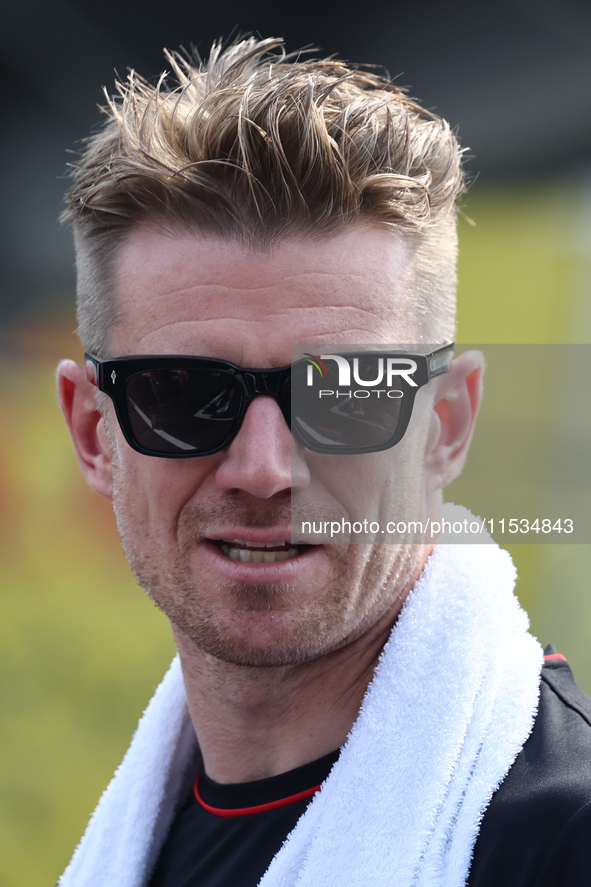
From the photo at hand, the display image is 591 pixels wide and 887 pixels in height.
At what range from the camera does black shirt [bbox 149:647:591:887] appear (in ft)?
2.99

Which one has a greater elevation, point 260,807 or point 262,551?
point 262,551

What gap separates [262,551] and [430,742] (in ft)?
1.41

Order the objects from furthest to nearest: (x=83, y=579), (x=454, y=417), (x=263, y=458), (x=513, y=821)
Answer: (x=83, y=579)
(x=454, y=417)
(x=263, y=458)
(x=513, y=821)

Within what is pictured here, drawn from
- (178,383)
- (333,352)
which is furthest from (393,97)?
(178,383)

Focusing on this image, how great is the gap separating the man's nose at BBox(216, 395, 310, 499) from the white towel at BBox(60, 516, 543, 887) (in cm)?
36

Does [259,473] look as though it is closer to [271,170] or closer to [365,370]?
[365,370]

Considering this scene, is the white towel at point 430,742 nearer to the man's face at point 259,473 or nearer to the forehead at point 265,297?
the man's face at point 259,473

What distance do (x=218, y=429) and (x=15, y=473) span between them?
4928 mm

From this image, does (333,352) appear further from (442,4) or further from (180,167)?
(442,4)

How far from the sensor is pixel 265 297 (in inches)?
50.7

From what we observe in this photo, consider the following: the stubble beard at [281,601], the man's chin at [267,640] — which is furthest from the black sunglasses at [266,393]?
the man's chin at [267,640]

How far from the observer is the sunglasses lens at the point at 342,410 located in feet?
4.11

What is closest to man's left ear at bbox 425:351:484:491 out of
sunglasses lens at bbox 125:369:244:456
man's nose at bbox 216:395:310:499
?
man's nose at bbox 216:395:310:499

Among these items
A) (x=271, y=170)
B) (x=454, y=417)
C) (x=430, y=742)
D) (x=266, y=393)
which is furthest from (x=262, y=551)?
(x=271, y=170)
